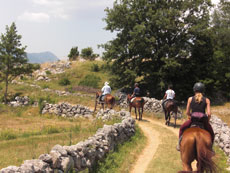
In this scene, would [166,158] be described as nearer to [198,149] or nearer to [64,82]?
[198,149]

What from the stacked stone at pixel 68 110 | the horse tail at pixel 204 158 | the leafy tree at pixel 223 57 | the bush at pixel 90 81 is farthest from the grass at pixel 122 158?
the bush at pixel 90 81

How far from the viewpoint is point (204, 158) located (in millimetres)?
6758

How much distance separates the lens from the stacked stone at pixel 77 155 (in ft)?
20.4

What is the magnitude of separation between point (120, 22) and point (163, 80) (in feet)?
31.7

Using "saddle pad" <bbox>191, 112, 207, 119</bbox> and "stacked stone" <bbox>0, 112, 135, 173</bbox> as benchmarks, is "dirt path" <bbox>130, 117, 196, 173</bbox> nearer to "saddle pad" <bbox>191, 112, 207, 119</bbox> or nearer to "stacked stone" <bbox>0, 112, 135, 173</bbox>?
"stacked stone" <bbox>0, 112, 135, 173</bbox>

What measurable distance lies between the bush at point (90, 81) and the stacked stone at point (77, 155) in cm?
3121

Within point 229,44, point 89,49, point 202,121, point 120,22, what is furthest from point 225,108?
point 89,49

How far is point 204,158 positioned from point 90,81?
3848cm

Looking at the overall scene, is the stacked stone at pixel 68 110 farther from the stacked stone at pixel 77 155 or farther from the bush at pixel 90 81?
the bush at pixel 90 81

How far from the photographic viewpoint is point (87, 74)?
4866 cm

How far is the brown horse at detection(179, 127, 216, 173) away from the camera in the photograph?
6.75m

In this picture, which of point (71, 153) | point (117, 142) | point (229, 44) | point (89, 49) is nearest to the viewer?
point (71, 153)

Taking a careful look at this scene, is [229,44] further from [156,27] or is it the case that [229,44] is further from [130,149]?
[130,149]

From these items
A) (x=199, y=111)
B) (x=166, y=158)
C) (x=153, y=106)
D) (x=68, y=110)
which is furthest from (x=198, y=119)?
(x=68, y=110)
